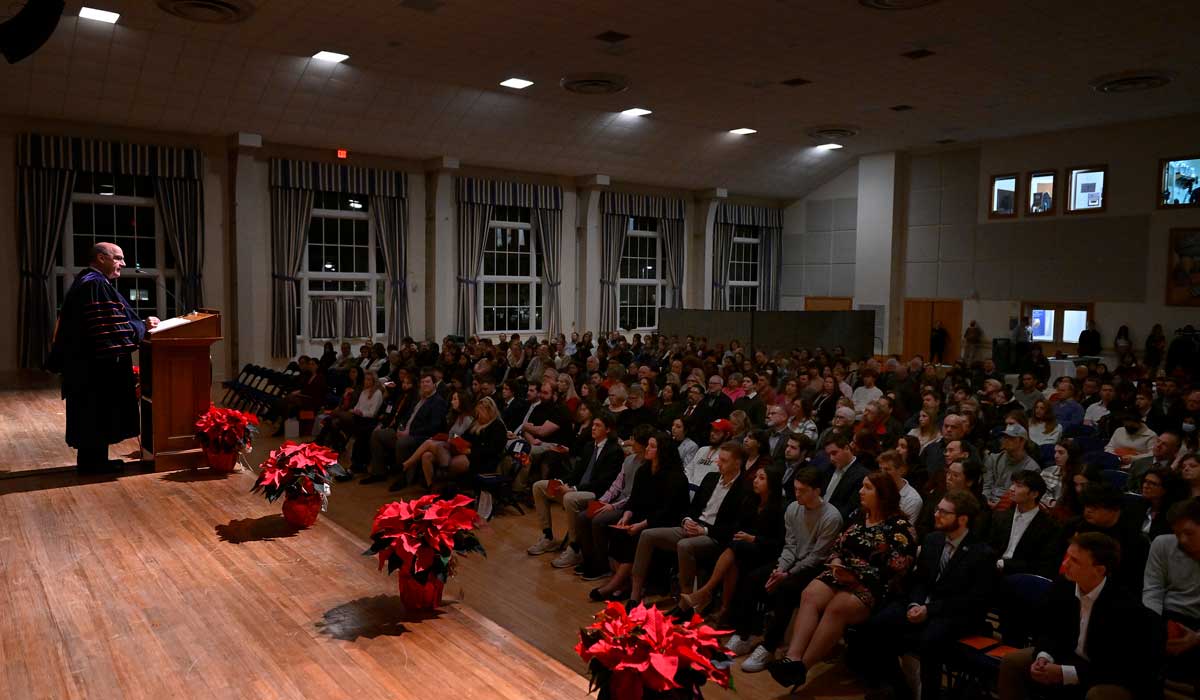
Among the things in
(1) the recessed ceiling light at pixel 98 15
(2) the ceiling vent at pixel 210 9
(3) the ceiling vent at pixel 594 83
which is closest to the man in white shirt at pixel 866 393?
(3) the ceiling vent at pixel 594 83

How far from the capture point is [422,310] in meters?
15.9

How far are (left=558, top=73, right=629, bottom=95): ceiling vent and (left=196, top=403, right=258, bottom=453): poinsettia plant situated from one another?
26.4 feet

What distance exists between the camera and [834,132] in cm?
1589

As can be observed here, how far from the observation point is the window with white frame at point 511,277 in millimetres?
16828

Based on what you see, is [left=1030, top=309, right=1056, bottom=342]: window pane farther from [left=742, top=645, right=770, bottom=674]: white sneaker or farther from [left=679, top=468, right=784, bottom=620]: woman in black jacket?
[left=742, top=645, right=770, bottom=674]: white sneaker

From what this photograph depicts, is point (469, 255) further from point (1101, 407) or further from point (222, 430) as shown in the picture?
point (1101, 407)

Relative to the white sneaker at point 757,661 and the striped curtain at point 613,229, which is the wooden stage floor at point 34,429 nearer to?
the white sneaker at point 757,661

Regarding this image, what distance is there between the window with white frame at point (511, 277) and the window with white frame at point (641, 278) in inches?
84.2

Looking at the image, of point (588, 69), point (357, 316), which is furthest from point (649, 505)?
point (357, 316)

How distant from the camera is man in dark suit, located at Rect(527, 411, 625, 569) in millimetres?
5762

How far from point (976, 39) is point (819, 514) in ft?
26.4

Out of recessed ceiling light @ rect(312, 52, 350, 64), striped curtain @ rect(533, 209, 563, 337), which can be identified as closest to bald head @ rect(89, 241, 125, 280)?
recessed ceiling light @ rect(312, 52, 350, 64)

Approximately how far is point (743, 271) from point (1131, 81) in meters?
10.3

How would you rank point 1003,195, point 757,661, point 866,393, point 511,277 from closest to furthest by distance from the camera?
1. point 757,661
2. point 866,393
3. point 1003,195
4. point 511,277
